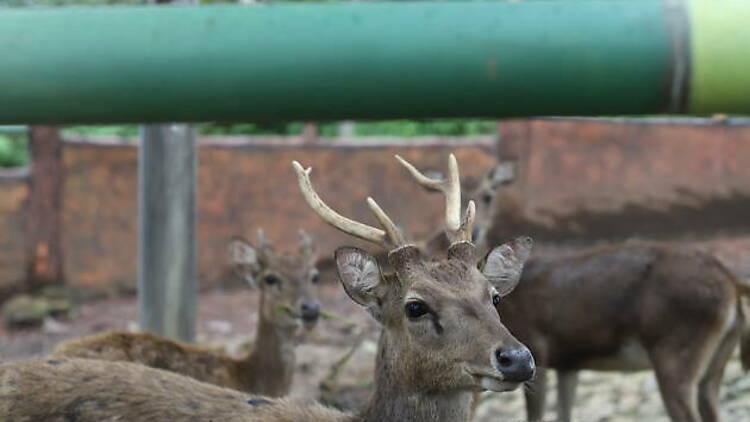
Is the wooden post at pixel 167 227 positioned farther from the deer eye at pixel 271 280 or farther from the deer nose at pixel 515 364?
the deer nose at pixel 515 364

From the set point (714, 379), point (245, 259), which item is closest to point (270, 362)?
point (245, 259)

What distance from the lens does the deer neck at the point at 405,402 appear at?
4.06 m

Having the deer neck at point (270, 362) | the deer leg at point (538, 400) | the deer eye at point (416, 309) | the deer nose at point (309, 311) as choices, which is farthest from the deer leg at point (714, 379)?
the deer eye at point (416, 309)

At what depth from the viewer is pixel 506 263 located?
4430mm

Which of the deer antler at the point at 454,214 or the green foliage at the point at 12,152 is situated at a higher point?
the deer antler at the point at 454,214

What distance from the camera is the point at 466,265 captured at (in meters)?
4.20

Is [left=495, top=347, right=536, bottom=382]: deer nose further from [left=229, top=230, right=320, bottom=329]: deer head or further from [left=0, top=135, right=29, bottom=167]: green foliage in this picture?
[left=0, top=135, right=29, bottom=167]: green foliage

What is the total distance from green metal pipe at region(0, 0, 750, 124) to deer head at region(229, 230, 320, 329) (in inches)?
233

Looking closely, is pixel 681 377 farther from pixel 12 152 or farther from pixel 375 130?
pixel 12 152

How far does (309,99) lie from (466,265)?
8.98ft

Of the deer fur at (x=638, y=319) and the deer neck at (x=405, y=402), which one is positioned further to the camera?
the deer fur at (x=638, y=319)

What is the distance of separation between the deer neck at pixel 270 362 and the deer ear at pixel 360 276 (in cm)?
264

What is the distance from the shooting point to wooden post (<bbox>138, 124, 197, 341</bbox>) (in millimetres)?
7730

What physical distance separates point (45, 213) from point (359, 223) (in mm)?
8784
